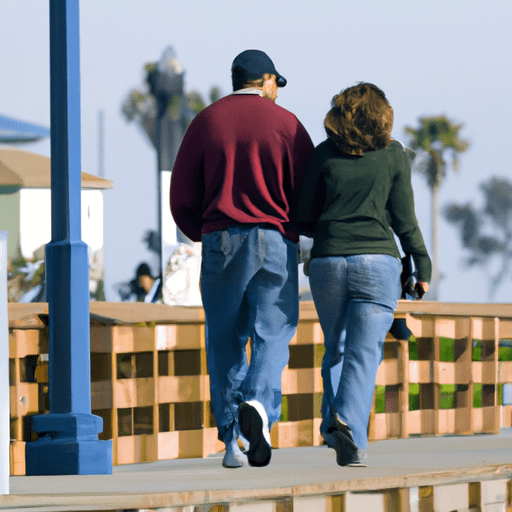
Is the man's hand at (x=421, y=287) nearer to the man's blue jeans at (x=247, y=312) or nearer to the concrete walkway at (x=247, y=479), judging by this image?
the man's blue jeans at (x=247, y=312)

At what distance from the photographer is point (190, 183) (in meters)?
5.88

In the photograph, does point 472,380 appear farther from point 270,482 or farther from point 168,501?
point 168,501

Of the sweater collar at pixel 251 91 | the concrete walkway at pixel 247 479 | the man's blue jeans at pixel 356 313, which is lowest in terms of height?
the concrete walkway at pixel 247 479

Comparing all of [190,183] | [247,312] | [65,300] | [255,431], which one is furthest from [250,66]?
[255,431]

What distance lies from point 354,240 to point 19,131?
1324 cm

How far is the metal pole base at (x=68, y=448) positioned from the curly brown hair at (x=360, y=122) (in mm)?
1757

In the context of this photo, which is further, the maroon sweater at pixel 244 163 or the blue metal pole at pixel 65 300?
the blue metal pole at pixel 65 300

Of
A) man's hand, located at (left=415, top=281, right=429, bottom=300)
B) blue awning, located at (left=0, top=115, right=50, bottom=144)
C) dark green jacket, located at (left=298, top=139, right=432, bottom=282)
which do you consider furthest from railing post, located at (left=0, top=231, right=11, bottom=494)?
blue awning, located at (left=0, top=115, right=50, bottom=144)

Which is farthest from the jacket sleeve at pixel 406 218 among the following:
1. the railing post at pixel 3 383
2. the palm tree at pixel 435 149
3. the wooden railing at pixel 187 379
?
the palm tree at pixel 435 149

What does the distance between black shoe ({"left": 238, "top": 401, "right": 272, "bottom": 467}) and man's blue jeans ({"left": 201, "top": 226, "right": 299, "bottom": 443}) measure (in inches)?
5.2

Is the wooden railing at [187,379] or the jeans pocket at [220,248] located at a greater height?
the jeans pocket at [220,248]

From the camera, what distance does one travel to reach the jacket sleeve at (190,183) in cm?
584

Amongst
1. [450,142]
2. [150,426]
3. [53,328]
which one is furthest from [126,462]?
[450,142]

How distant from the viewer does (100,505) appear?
4559 mm
